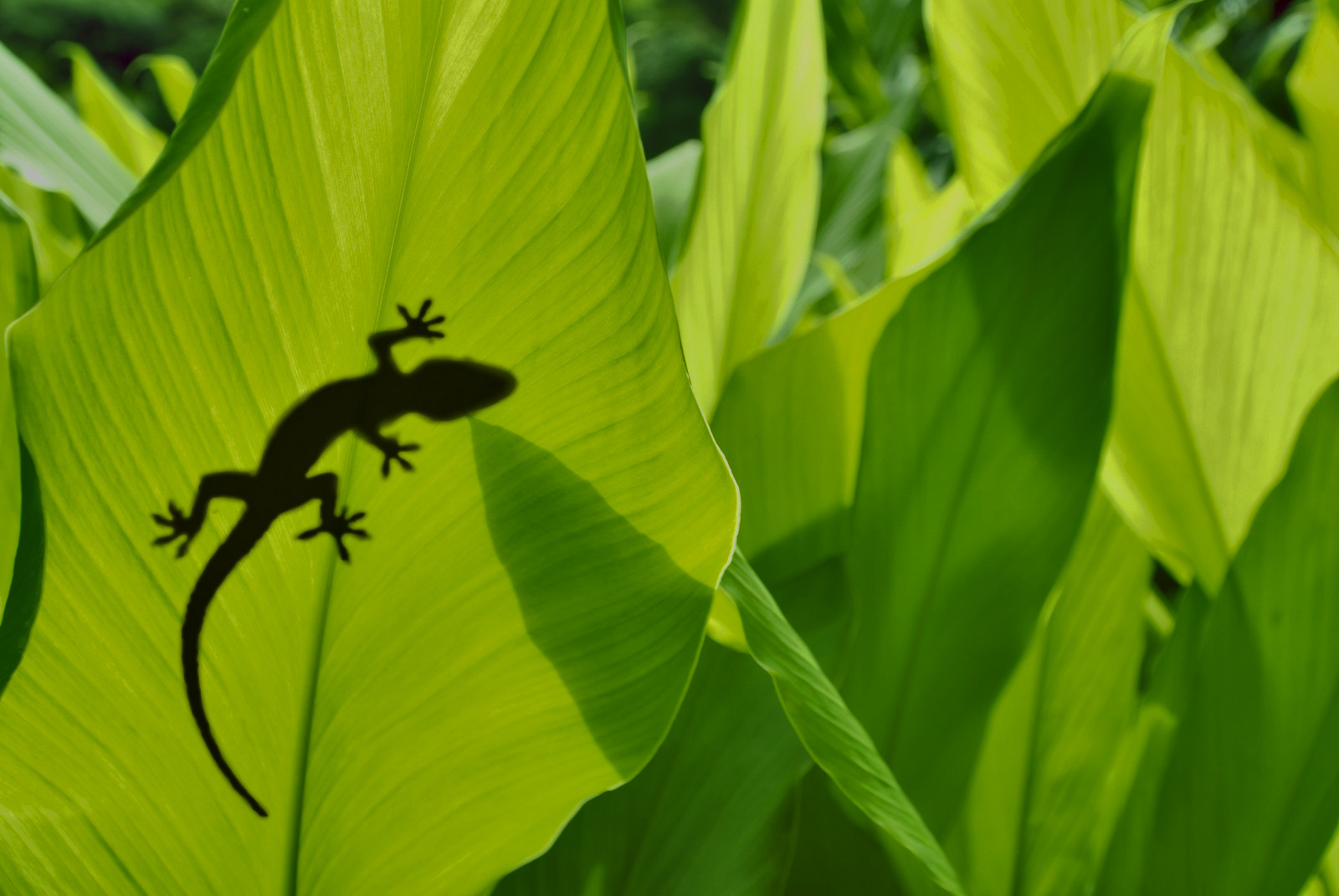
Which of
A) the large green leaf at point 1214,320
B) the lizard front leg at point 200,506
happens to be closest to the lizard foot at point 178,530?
the lizard front leg at point 200,506

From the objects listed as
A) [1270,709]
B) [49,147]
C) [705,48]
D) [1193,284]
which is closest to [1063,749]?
[1270,709]

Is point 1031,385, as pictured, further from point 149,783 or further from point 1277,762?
point 149,783

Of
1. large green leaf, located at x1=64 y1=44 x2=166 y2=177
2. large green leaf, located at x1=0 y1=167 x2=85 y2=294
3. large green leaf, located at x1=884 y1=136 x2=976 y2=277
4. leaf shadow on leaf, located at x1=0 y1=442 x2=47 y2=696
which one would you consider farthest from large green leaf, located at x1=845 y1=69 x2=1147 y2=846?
large green leaf, located at x1=64 y1=44 x2=166 y2=177

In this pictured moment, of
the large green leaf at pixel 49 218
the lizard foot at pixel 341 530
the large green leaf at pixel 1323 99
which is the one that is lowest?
the large green leaf at pixel 1323 99

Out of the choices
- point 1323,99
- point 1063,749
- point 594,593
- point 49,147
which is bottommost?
point 1063,749

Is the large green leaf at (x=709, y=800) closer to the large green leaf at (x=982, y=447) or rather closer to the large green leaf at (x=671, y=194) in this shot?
the large green leaf at (x=982, y=447)

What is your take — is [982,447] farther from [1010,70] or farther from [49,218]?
[49,218]

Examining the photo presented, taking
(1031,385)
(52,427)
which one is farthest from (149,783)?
(1031,385)
